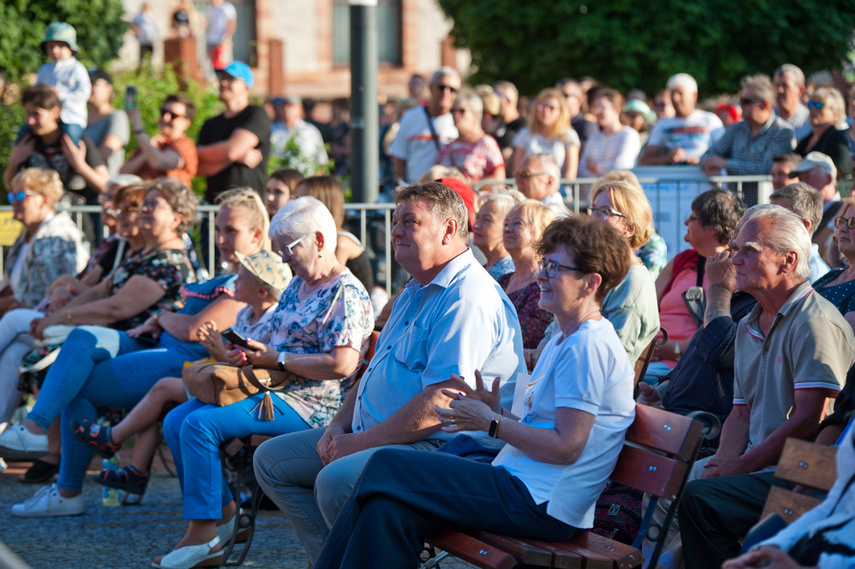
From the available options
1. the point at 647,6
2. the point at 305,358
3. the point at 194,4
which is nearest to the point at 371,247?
the point at 305,358

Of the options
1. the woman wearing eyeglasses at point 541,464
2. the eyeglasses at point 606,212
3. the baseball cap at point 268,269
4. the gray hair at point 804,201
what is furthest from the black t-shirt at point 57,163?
the woman wearing eyeglasses at point 541,464

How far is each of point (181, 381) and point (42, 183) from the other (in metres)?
2.79

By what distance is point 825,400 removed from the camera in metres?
3.77

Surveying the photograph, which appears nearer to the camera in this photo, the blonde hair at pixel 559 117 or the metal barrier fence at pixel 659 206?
→ the metal barrier fence at pixel 659 206

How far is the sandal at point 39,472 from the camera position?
22.3ft

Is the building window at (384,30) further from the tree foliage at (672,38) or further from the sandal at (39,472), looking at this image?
the sandal at (39,472)

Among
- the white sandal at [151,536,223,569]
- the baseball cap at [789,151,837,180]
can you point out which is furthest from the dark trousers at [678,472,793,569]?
the baseball cap at [789,151,837,180]

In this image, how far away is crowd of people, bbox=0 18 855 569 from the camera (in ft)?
11.8

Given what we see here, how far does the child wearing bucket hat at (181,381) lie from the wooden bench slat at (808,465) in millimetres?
2795

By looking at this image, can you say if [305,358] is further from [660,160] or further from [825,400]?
[660,160]

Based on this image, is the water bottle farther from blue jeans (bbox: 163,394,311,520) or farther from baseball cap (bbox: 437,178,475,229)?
baseball cap (bbox: 437,178,475,229)

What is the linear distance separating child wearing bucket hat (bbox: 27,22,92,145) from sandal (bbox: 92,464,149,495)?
541 cm

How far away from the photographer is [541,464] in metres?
3.60

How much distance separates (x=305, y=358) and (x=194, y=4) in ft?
87.2
